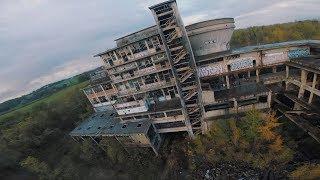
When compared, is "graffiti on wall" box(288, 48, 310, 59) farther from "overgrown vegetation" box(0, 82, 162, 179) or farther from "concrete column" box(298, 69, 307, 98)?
"overgrown vegetation" box(0, 82, 162, 179)

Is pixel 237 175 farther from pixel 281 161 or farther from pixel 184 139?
pixel 184 139

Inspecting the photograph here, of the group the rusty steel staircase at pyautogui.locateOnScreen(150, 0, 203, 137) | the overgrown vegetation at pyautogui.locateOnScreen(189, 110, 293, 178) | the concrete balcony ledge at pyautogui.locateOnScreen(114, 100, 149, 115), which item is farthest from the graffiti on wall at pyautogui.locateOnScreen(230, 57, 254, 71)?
the concrete balcony ledge at pyautogui.locateOnScreen(114, 100, 149, 115)

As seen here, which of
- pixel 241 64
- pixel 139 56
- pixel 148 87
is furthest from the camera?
pixel 148 87

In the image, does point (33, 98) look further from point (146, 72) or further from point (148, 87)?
point (146, 72)

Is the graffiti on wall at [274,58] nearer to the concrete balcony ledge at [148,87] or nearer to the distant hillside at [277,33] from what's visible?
the concrete balcony ledge at [148,87]

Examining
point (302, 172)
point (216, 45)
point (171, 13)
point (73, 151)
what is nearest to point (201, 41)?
point (216, 45)

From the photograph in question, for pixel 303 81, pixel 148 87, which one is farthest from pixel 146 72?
pixel 303 81
